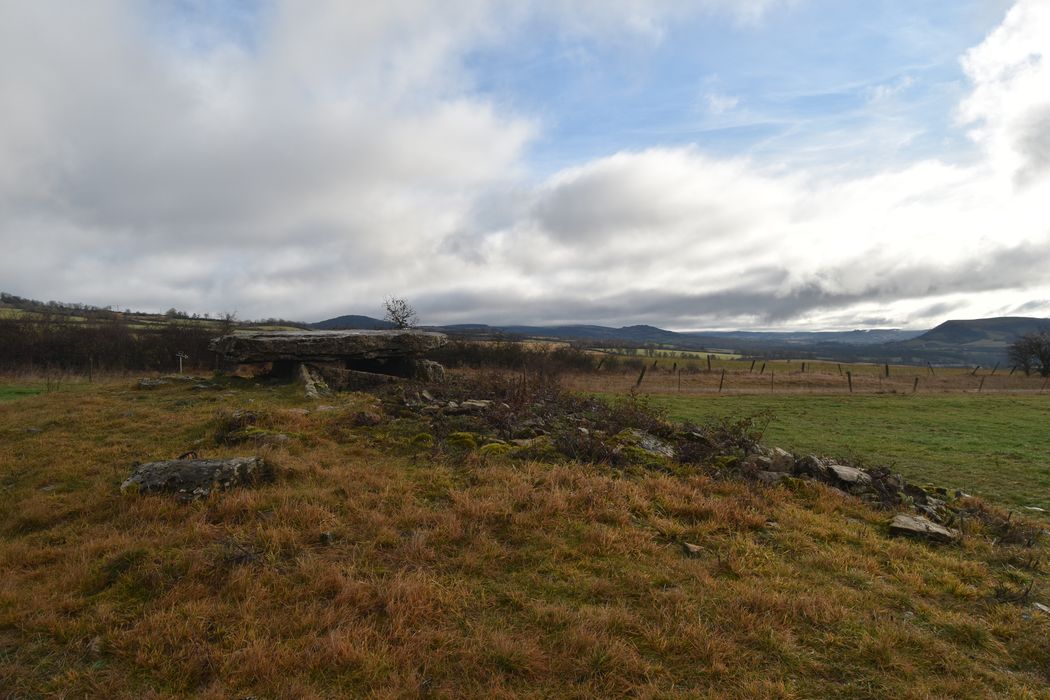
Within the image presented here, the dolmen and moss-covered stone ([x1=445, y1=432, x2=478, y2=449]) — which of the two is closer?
moss-covered stone ([x1=445, y1=432, x2=478, y2=449])

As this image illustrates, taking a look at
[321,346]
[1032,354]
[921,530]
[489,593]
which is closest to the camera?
[489,593]

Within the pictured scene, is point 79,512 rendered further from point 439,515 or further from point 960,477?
point 960,477

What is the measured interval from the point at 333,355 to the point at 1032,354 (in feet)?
226

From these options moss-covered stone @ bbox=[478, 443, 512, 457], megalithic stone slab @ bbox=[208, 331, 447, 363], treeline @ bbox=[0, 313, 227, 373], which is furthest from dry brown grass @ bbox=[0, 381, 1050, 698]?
treeline @ bbox=[0, 313, 227, 373]

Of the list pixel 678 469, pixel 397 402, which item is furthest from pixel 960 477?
pixel 397 402

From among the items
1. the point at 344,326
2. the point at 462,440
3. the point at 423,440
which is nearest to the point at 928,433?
the point at 462,440

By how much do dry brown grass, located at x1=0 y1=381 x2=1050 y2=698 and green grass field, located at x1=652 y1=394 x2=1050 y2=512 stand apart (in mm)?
6481

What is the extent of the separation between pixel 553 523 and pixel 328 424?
610 centimetres

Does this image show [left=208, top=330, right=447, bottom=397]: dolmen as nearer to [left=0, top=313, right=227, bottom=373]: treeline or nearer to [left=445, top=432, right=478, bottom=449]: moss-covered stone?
[left=445, top=432, right=478, bottom=449]: moss-covered stone

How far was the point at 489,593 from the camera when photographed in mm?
4664

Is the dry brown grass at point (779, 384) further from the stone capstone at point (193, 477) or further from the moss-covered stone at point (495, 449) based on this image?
the stone capstone at point (193, 477)

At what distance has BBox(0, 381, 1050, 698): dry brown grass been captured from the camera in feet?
11.8

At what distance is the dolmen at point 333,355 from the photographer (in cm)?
1672

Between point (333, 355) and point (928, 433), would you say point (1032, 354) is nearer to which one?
point (928, 433)
